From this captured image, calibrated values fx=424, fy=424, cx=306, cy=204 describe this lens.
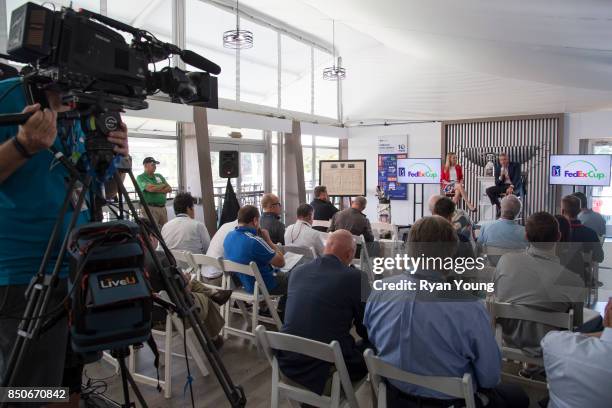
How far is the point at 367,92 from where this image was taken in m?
11.0

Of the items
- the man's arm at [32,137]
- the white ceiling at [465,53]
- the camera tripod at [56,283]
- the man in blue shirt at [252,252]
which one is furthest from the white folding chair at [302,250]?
A: the man's arm at [32,137]

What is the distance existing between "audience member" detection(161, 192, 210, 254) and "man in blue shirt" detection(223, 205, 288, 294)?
646 millimetres

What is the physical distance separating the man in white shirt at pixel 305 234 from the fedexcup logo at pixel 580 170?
19.1 feet

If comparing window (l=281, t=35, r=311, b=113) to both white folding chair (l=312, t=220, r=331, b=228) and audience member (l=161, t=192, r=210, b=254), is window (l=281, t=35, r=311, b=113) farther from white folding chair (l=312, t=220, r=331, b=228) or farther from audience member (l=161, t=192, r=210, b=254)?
audience member (l=161, t=192, r=210, b=254)

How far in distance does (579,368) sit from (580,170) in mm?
7710

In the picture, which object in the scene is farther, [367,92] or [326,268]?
[367,92]

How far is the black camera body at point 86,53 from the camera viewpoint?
103cm

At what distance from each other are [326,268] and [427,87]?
9084 millimetres

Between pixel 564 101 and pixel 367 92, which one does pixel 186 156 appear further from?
pixel 564 101

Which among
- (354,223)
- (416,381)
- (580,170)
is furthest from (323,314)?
(580,170)

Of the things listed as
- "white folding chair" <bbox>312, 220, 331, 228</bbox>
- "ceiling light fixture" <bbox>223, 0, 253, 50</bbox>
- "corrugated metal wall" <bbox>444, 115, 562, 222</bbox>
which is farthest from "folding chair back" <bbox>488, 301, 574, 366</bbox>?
"corrugated metal wall" <bbox>444, 115, 562, 222</bbox>

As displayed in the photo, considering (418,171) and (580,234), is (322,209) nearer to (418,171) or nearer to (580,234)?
(580,234)

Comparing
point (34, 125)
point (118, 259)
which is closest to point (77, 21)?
point (34, 125)

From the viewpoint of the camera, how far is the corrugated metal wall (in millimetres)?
9211
